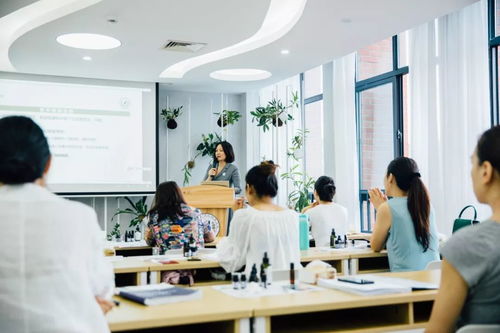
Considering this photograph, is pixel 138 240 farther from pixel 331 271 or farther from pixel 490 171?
pixel 490 171

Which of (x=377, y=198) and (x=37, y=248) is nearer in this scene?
(x=37, y=248)

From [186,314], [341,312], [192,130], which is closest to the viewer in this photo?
[186,314]

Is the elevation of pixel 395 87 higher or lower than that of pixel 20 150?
higher

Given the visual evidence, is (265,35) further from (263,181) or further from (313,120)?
(263,181)

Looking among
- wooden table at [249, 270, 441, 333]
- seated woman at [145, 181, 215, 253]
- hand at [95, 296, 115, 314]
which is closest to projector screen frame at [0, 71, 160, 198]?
seated woman at [145, 181, 215, 253]

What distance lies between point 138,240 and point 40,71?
12.5 ft

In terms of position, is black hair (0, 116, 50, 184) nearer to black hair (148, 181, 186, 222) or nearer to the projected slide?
black hair (148, 181, 186, 222)

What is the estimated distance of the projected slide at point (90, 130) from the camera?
834 centimetres

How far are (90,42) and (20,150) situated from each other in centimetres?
555

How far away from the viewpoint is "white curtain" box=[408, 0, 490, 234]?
5.80 metres

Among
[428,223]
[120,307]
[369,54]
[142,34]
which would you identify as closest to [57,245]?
[120,307]

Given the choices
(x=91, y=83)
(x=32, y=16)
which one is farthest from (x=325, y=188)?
(x=91, y=83)

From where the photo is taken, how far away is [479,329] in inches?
66.7

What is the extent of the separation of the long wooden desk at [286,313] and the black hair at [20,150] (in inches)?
24.2
